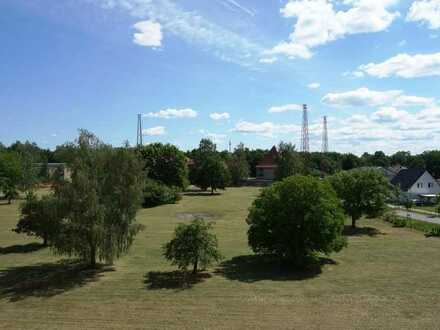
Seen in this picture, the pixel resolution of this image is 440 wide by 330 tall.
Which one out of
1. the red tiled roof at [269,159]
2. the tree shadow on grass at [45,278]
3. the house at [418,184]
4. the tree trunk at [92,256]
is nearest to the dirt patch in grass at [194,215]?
the tree shadow on grass at [45,278]

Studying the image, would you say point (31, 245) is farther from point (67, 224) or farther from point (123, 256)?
point (67, 224)

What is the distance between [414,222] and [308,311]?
29.6m

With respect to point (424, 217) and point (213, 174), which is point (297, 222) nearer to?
point (424, 217)

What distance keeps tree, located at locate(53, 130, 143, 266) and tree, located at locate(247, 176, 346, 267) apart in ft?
24.6

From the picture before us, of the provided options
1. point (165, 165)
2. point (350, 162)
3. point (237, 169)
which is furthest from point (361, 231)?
point (350, 162)

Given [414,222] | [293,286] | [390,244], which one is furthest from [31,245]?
[414,222]

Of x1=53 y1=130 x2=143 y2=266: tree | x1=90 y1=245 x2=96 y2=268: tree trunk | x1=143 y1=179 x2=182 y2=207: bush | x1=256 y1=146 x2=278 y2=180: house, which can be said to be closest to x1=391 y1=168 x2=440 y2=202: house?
x1=143 y1=179 x2=182 y2=207: bush

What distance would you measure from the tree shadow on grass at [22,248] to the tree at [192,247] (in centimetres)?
1284

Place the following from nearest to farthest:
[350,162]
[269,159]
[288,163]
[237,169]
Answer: [288,163] → [237,169] → [269,159] → [350,162]

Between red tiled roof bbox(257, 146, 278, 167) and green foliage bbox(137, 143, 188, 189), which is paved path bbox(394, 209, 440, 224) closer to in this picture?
green foliage bbox(137, 143, 188, 189)

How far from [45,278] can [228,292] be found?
9.77 meters

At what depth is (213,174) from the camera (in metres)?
72.4

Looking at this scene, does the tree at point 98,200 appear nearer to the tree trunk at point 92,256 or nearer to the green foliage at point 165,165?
the tree trunk at point 92,256

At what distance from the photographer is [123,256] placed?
25766mm
